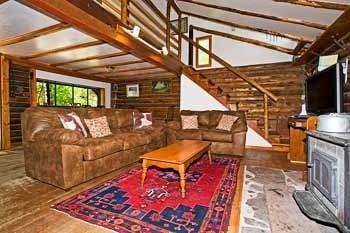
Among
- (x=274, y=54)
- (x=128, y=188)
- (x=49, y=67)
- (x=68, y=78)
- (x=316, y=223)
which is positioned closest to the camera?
(x=316, y=223)

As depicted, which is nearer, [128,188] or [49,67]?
[128,188]

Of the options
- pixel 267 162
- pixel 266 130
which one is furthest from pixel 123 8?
pixel 266 130

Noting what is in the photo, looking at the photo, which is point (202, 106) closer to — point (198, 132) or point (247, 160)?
point (198, 132)

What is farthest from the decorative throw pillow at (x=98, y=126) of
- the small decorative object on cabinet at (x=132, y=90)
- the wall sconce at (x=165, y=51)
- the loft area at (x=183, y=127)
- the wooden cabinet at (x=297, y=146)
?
the small decorative object on cabinet at (x=132, y=90)

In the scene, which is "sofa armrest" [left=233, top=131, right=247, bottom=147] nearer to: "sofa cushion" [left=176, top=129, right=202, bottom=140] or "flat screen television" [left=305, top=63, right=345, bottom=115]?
"sofa cushion" [left=176, top=129, right=202, bottom=140]

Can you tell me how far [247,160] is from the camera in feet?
13.3

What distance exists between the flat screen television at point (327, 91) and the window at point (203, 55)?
429 centimetres

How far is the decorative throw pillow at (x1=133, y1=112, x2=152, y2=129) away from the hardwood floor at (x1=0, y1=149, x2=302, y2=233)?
4.98 feet

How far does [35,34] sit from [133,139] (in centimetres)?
225

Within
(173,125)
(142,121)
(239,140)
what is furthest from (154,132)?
(239,140)

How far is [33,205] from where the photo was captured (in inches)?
82.7

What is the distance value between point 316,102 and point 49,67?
5959 millimetres

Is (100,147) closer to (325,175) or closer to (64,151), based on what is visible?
(64,151)

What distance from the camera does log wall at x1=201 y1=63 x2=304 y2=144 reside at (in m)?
5.60
